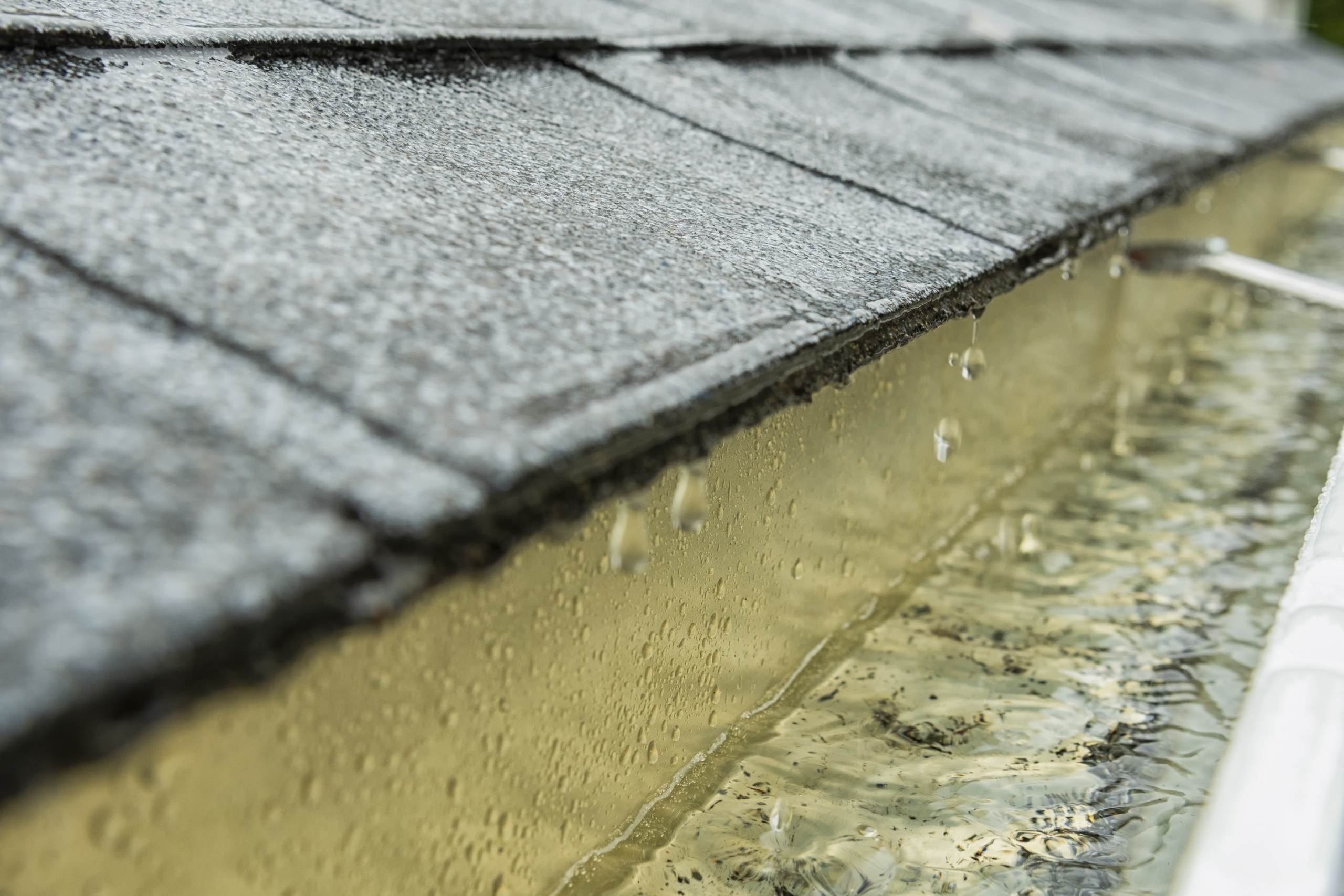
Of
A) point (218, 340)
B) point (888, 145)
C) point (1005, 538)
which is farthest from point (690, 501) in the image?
point (1005, 538)

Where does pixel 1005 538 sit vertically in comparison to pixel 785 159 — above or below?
below

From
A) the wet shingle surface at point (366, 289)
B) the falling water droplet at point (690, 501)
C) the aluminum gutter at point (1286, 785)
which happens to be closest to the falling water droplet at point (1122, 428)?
the wet shingle surface at point (366, 289)

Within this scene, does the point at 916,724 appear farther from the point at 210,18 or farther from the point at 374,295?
the point at 210,18

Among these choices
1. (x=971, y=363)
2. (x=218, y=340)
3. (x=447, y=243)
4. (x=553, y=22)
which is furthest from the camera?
(x=971, y=363)

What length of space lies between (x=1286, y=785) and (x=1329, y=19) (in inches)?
1065

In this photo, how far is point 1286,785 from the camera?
2.96 feet

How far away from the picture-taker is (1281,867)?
2.68 ft

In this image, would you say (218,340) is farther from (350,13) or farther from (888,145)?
(888,145)

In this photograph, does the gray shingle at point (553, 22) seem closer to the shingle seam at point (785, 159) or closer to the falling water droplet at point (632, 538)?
the shingle seam at point (785, 159)

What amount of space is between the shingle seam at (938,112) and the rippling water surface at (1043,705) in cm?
94

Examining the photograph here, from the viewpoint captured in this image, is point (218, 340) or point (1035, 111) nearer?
point (218, 340)

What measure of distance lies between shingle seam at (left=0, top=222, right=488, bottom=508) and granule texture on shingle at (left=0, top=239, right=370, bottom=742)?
0.12 feet

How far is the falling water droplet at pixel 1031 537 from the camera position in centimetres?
260

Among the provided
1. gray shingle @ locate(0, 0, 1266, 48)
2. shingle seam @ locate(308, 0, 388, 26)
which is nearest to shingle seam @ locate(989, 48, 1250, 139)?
gray shingle @ locate(0, 0, 1266, 48)
